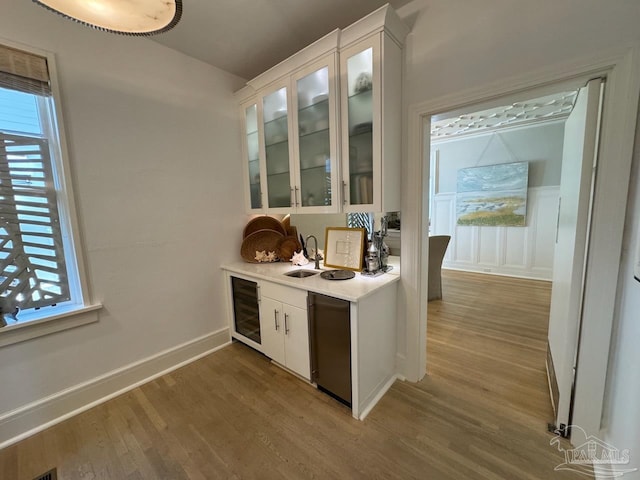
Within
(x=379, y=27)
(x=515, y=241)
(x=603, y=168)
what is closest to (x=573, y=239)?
(x=603, y=168)

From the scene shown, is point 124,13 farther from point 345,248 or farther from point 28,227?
point 345,248

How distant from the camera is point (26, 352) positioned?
1.63m

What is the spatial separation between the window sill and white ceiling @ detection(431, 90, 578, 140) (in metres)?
3.92

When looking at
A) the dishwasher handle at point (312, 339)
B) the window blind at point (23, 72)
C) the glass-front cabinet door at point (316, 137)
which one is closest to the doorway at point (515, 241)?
the glass-front cabinet door at point (316, 137)

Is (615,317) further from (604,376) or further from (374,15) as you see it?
(374,15)

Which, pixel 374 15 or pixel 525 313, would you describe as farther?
pixel 525 313

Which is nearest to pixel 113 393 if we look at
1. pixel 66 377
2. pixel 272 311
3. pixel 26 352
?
pixel 66 377

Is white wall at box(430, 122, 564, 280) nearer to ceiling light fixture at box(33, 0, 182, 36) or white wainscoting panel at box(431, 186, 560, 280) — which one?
white wainscoting panel at box(431, 186, 560, 280)

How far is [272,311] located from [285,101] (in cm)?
177

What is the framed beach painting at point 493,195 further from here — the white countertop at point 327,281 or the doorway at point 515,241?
the white countertop at point 327,281

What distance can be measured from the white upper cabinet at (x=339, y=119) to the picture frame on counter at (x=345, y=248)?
0.30 metres

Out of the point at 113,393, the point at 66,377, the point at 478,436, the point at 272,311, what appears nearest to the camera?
the point at 478,436

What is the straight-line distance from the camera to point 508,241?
4715 mm

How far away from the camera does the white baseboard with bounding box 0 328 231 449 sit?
1.59m
